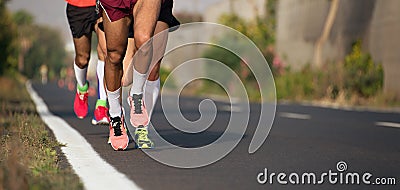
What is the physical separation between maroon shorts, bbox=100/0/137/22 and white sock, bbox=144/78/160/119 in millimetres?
993

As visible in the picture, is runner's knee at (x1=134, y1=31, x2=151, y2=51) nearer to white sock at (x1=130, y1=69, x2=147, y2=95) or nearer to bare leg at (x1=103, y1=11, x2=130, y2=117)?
bare leg at (x1=103, y1=11, x2=130, y2=117)

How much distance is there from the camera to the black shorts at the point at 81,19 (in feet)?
36.2

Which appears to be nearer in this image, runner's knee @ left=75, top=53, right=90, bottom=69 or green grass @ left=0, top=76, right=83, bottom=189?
green grass @ left=0, top=76, right=83, bottom=189

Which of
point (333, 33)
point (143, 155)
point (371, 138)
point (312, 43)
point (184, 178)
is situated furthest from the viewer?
point (312, 43)

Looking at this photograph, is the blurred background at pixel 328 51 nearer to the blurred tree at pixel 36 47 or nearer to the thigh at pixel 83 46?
the thigh at pixel 83 46

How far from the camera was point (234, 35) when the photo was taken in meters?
41.8

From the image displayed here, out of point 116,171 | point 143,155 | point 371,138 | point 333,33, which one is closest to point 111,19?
point 143,155

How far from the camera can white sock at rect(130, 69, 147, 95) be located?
8703 mm

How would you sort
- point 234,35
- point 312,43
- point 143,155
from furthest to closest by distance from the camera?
point 234,35 < point 312,43 < point 143,155

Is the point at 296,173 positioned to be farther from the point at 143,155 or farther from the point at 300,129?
the point at 300,129

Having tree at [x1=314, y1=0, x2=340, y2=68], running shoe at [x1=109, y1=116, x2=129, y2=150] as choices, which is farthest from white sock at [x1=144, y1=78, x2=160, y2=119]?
tree at [x1=314, y1=0, x2=340, y2=68]

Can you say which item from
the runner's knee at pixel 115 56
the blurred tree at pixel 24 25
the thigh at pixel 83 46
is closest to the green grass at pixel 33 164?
the runner's knee at pixel 115 56

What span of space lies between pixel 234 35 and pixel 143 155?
111 feet

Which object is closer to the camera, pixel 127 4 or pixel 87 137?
pixel 127 4
